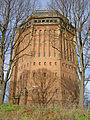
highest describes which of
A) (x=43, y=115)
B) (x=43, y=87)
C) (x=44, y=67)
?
(x=44, y=67)

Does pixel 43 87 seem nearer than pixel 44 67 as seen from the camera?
Yes

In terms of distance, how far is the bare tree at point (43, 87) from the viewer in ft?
81.9

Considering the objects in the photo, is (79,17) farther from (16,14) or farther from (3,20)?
(3,20)

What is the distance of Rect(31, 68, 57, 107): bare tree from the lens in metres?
24.9

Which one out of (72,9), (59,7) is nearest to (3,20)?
(59,7)

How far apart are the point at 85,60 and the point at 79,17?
325cm

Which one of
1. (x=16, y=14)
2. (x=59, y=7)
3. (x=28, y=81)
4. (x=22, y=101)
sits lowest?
(x=22, y=101)

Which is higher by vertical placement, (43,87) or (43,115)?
(43,87)

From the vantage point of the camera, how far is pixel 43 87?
26.1m

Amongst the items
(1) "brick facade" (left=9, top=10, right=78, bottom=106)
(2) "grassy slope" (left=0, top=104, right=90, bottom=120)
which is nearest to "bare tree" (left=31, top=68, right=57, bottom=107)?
(1) "brick facade" (left=9, top=10, right=78, bottom=106)

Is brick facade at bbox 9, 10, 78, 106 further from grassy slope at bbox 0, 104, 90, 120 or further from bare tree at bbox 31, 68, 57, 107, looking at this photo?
grassy slope at bbox 0, 104, 90, 120

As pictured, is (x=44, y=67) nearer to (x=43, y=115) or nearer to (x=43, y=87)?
(x=43, y=87)

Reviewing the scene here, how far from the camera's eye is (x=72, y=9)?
34.2 feet

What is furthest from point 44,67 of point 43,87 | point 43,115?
point 43,115
